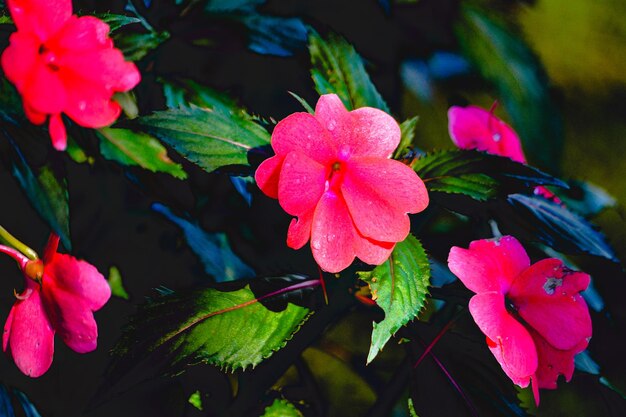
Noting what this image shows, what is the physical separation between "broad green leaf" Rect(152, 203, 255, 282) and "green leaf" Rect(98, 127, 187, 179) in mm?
73

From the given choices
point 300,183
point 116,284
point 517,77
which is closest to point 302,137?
point 300,183

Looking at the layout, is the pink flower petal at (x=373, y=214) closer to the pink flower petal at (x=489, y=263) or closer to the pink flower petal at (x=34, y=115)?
the pink flower petal at (x=489, y=263)

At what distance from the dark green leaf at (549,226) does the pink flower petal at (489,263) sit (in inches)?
2.6

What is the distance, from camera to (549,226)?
602 millimetres

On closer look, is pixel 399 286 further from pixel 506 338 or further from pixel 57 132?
pixel 57 132

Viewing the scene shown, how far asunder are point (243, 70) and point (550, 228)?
33 cm

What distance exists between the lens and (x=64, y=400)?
56 cm

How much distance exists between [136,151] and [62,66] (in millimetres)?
94

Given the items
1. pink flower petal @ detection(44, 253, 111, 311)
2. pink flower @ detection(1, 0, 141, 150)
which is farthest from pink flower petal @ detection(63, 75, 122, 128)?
pink flower petal @ detection(44, 253, 111, 311)

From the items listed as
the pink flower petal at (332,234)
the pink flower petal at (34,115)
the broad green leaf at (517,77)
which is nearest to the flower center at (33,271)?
the pink flower petal at (34,115)

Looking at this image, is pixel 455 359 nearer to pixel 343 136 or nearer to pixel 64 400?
pixel 343 136

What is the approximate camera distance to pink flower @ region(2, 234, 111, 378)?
484 mm

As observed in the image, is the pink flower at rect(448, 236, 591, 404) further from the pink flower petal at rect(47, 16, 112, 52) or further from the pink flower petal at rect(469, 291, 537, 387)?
the pink flower petal at rect(47, 16, 112, 52)

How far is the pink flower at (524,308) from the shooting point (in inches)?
18.9
